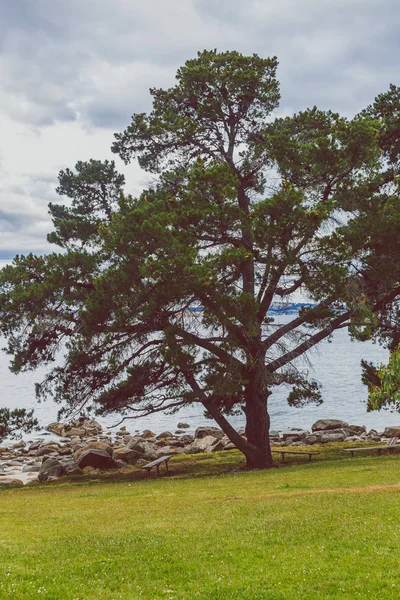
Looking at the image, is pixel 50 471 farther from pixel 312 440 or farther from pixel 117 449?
pixel 312 440

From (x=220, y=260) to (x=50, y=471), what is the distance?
14592 mm

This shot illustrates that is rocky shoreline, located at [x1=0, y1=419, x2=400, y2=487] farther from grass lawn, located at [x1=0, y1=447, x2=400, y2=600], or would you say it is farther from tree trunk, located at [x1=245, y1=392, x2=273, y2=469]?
grass lawn, located at [x1=0, y1=447, x2=400, y2=600]

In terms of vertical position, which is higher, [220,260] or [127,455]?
[220,260]

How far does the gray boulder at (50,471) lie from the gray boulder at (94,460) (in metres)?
0.93

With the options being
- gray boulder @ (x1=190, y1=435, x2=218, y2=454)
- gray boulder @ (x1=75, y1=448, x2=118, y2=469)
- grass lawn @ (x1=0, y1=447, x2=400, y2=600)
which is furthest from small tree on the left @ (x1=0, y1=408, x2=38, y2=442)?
gray boulder @ (x1=190, y1=435, x2=218, y2=454)

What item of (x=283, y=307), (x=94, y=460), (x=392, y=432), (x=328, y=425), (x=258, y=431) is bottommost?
(x=392, y=432)

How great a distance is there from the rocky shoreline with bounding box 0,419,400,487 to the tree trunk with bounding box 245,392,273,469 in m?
6.94

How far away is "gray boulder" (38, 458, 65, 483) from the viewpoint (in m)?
28.0

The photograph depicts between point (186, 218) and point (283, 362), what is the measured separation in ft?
23.8

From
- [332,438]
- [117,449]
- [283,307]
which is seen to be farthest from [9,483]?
[332,438]

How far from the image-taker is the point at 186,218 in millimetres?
20734

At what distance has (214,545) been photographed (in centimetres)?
965

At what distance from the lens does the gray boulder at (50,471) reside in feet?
92.0

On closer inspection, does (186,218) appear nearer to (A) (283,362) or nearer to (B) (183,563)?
(A) (283,362)
